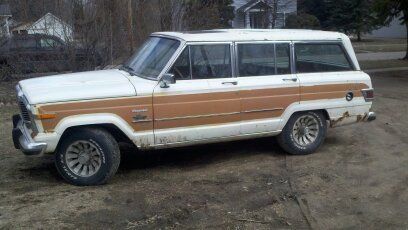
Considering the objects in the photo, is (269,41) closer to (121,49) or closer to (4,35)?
(121,49)

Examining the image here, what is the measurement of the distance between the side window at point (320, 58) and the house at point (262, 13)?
14.0 meters

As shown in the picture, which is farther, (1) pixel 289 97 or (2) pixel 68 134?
(1) pixel 289 97

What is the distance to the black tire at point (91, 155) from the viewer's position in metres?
6.12

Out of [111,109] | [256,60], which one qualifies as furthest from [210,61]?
[111,109]

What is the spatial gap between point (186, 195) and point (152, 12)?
32.5 ft

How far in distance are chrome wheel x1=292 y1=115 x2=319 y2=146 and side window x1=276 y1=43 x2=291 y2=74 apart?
29.5 inches

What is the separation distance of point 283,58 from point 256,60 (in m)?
0.45

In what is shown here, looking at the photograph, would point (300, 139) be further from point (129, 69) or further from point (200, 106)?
point (129, 69)

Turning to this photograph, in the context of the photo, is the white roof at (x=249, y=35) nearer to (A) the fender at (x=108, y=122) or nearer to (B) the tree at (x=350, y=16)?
(A) the fender at (x=108, y=122)

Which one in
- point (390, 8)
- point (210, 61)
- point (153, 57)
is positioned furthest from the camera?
point (390, 8)

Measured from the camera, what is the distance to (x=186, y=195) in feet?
19.3

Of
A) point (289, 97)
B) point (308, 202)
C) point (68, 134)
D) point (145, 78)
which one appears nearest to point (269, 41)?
point (289, 97)

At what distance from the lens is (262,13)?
22.5 meters

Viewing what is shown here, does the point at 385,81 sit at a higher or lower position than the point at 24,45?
lower
